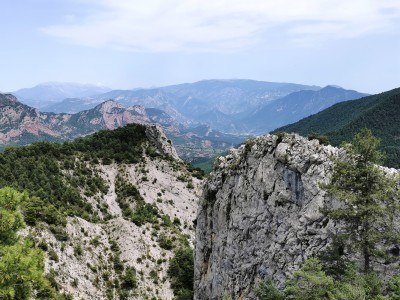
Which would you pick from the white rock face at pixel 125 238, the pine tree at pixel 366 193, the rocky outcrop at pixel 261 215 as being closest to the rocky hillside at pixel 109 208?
the white rock face at pixel 125 238

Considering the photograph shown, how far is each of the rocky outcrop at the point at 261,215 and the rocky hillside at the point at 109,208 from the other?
50.3 feet

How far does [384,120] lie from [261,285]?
197m

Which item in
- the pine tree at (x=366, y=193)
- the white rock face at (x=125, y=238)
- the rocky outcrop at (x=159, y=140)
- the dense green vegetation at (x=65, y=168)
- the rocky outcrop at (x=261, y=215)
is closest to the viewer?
the pine tree at (x=366, y=193)

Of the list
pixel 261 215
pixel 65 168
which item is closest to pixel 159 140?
pixel 65 168

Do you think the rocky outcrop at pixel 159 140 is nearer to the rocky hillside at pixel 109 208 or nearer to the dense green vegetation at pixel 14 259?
the rocky hillside at pixel 109 208

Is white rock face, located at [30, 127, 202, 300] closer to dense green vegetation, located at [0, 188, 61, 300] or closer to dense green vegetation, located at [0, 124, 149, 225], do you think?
dense green vegetation, located at [0, 124, 149, 225]

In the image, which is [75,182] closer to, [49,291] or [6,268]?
[49,291]

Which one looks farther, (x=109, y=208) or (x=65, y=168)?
(x=65, y=168)

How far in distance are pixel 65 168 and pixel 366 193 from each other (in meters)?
70.4

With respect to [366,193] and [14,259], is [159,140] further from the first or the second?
[14,259]

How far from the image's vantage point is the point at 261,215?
1399 inches

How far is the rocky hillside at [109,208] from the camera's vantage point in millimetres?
49062

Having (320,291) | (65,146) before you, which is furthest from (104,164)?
(320,291)

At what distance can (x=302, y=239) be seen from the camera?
99.2 feet
